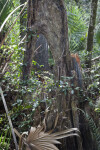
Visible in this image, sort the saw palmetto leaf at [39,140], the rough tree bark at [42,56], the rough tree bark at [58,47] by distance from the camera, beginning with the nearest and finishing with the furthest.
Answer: the saw palmetto leaf at [39,140] → the rough tree bark at [58,47] → the rough tree bark at [42,56]

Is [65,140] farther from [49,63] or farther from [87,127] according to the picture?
[49,63]

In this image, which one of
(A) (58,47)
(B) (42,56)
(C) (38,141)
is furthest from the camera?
(B) (42,56)

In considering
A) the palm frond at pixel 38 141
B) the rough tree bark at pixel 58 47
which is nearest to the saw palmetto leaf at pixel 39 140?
the palm frond at pixel 38 141

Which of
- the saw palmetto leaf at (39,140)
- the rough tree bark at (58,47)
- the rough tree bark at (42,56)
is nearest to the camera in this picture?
the saw palmetto leaf at (39,140)

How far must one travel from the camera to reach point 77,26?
6539mm

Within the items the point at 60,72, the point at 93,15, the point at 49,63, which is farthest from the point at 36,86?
the point at 49,63

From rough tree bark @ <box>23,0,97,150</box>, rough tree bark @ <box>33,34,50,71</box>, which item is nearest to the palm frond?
rough tree bark @ <box>23,0,97,150</box>

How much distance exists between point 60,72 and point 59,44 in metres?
0.52

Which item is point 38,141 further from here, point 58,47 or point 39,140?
point 58,47

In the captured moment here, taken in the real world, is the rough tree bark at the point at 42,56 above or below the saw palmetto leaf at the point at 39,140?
above

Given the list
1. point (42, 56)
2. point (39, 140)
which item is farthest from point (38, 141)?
point (42, 56)

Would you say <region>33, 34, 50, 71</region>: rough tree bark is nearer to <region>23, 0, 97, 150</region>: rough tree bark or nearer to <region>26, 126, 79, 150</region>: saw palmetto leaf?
<region>23, 0, 97, 150</region>: rough tree bark

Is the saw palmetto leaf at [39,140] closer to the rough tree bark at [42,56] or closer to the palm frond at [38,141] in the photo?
the palm frond at [38,141]

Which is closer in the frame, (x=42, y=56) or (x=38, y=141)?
(x=38, y=141)
